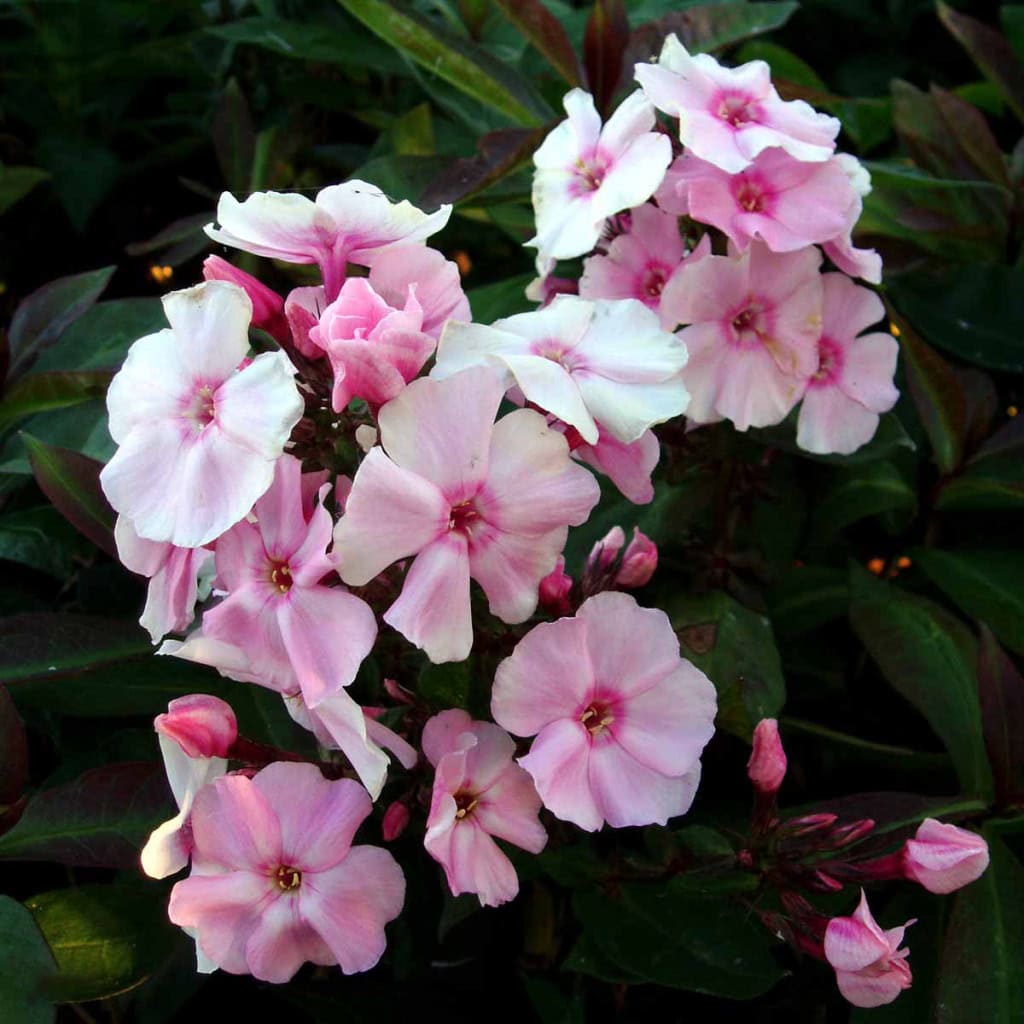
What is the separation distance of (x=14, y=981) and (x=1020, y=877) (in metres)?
0.77

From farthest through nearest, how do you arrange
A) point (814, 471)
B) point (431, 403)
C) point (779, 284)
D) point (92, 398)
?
point (814, 471) → point (92, 398) → point (779, 284) → point (431, 403)

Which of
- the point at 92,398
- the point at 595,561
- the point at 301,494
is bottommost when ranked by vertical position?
the point at 92,398

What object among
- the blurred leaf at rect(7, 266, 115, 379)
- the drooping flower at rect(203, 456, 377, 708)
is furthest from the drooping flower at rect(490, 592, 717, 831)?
the blurred leaf at rect(7, 266, 115, 379)

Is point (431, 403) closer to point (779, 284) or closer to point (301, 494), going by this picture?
point (301, 494)

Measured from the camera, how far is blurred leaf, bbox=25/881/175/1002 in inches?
31.8

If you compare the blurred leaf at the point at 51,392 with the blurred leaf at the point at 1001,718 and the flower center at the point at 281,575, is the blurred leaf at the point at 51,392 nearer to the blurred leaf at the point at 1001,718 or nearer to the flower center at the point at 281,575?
the flower center at the point at 281,575

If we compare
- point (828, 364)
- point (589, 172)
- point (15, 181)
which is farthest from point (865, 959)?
point (15, 181)

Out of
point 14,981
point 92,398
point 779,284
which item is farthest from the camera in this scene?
point 92,398

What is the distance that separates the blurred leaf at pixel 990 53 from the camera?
1480mm

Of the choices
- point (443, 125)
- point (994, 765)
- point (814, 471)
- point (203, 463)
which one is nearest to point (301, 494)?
point (203, 463)

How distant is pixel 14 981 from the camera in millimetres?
763

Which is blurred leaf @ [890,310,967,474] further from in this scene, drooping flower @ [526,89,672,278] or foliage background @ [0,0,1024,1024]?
drooping flower @ [526,89,672,278]

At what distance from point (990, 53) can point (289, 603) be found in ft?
4.16

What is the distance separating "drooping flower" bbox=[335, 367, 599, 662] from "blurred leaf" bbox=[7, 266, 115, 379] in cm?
64
